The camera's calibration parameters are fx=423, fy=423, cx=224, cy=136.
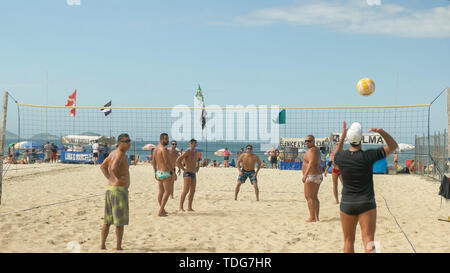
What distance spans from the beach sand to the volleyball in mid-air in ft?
6.87

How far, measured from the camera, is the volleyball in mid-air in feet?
25.1

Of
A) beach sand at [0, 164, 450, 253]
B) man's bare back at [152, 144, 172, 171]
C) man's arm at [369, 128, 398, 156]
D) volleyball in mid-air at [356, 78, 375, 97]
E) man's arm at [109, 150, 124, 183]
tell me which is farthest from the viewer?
volleyball in mid-air at [356, 78, 375, 97]

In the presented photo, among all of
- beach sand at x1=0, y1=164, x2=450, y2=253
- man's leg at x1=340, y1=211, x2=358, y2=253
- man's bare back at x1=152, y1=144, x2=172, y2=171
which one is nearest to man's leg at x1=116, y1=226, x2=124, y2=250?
beach sand at x1=0, y1=164, x2=450, y2=253

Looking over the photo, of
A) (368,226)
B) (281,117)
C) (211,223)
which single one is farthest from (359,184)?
(281,117)

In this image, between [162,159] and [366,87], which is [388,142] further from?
[366,87]

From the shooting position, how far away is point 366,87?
7.66 m

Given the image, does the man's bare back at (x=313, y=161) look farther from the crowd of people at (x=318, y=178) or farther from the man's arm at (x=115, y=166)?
the man's arm at (x=115, y=166)

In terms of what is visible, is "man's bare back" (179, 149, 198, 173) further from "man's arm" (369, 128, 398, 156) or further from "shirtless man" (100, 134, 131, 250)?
"man's arm" (369, 128, 398, 156)

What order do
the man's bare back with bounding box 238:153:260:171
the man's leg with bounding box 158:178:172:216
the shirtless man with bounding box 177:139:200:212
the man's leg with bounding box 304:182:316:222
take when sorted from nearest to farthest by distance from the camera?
the man's leg with bounding box 304:182:316:222
the man's leg with bounding box 158:178:172:216
the shirtless man with bounding box 177:139:200:212
the man's bare back with bounding box 238:153:260:171

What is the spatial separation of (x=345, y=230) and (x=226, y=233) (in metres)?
2.32

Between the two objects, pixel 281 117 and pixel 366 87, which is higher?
pixel 366 87

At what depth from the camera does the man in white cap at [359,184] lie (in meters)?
3.25

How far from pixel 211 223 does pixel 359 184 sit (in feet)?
10.4

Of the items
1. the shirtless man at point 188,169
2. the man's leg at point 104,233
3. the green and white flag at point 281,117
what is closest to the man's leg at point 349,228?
the man's leg at point 104,233
